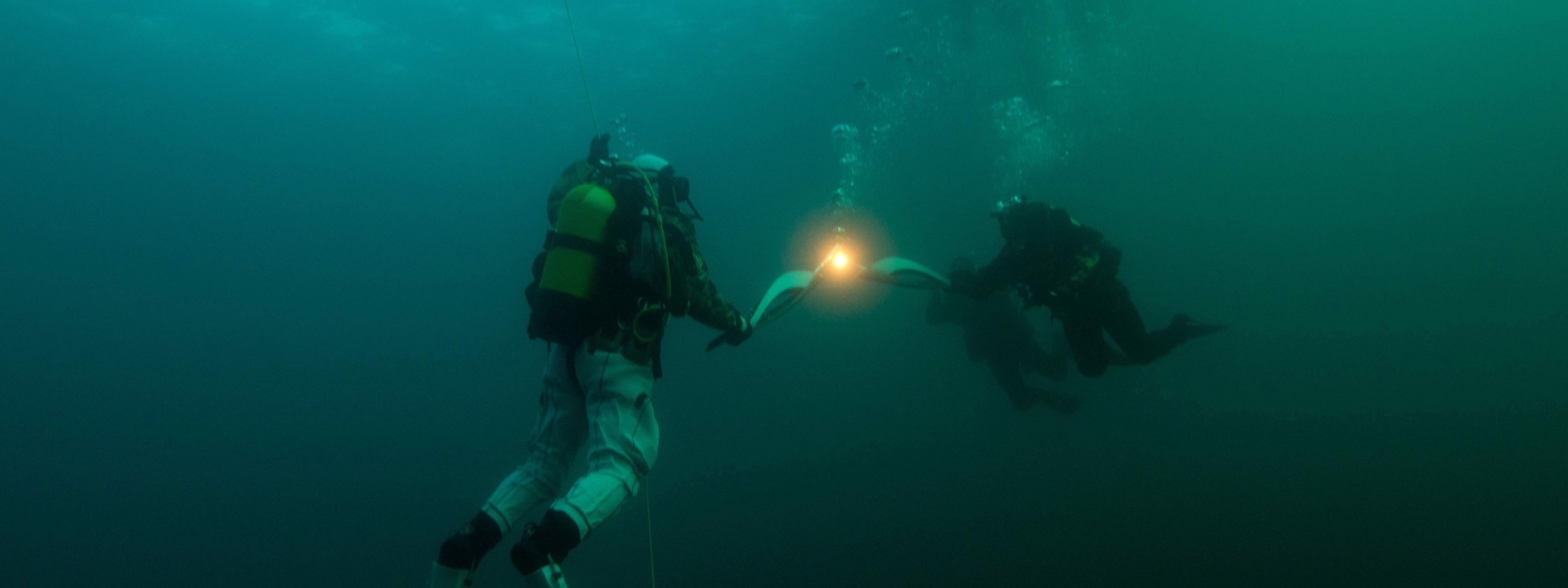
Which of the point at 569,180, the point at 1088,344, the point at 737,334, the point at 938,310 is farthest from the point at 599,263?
the point at 938,310

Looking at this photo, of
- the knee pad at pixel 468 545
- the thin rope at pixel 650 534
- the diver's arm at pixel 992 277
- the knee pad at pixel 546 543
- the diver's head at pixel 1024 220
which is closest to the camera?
the knee pad at pixel 546 543

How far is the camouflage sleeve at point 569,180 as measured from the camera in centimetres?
404

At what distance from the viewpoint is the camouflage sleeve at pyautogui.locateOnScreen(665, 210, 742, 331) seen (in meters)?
3.64

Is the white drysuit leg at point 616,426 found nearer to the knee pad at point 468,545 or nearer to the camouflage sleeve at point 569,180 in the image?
the knee pad at point 468,545

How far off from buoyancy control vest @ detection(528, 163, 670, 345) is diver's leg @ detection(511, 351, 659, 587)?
237 millimetres

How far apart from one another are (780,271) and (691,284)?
45267 mm

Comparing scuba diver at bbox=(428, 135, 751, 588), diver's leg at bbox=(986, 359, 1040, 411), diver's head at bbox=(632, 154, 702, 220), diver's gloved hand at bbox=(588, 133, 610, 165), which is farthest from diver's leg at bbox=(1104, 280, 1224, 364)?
diver's gloved hand at bbox=(588, 133, 610, 165)

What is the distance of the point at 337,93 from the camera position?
82.2ft

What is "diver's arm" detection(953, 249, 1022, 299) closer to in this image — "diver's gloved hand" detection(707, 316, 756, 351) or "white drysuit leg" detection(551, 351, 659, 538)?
"diver's gloved hand" detection(707, 316, 756, 351)

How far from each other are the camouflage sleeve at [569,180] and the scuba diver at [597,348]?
90 millimetres

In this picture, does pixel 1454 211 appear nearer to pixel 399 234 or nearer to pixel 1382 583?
pixel 1382 583

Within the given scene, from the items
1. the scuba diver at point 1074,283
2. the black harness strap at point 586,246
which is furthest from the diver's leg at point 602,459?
the scuba diver at point 1074,283

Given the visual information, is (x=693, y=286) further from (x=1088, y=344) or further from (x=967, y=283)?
(x=1088, y=344)

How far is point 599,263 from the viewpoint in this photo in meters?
3.49
